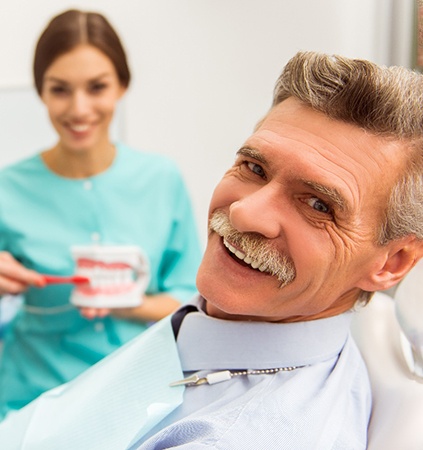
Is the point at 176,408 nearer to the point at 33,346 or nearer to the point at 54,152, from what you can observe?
the point at 33,346

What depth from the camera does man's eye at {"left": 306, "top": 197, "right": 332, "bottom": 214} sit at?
2.80 ft

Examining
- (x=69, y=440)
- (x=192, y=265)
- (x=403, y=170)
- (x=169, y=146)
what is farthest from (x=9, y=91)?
(x=403, y=170)

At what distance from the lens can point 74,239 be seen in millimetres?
1604

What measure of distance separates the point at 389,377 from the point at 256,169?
→ 363 millimetres

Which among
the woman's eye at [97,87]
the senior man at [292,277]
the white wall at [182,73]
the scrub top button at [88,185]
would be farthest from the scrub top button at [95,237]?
the senior man at [292,277]

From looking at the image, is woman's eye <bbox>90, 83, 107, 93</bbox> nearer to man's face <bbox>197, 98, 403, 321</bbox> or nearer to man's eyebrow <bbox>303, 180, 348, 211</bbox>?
man's face <bbox>197, 98, 403, 321</bbox>

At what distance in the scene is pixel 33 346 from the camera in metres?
1.56

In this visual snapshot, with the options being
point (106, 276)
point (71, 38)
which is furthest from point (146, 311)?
point (71, 38)

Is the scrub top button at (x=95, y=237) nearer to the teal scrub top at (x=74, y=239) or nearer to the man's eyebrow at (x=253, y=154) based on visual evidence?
the teal scrub top at (x=74, y=239)

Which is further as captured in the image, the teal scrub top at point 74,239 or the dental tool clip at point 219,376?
the teal scrub top at point 74,239

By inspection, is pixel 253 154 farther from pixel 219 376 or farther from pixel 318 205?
pixel 219 376

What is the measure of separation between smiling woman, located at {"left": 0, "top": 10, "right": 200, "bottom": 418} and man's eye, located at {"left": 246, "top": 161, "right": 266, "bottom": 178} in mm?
717

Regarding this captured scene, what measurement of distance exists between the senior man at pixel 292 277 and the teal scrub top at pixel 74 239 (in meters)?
0.58

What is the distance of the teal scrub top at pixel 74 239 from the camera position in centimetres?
156
